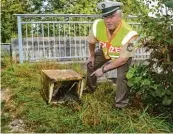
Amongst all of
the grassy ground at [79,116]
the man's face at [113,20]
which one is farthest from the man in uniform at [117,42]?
the grassy ground at [79,116]

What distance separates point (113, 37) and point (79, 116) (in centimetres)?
114

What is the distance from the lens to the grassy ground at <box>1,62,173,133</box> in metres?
3.56

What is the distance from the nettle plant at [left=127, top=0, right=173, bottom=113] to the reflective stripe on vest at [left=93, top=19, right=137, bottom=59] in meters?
A: 0.22

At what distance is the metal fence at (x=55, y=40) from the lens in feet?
25.4

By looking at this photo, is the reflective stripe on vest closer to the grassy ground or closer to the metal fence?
the grassy ground

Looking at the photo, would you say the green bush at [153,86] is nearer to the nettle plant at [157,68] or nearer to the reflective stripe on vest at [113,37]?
the nettle plant at [157,68]

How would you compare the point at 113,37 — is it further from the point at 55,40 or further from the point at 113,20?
the point at 55,40

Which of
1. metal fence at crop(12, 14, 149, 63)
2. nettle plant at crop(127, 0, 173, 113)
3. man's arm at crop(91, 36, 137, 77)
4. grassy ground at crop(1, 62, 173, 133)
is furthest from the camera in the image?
metal fence at crop(12, 14, 149, 63)

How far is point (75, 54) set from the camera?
27.1ft

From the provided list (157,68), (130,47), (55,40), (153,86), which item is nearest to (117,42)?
(130,47)

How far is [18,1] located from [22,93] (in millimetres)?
6245

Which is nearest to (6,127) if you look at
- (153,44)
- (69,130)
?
(69,130)

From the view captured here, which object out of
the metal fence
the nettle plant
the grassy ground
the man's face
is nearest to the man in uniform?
the man's face

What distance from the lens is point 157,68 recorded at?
4062mm
